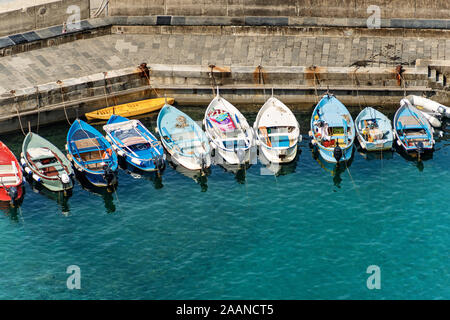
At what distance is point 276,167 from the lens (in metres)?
59.2

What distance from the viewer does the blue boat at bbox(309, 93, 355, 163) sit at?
59375mm

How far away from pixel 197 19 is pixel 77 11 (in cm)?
1032

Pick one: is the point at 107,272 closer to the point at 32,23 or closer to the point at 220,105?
the point at 220,105

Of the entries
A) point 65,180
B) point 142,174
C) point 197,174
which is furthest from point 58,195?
point 197,174

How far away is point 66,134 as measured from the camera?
64.0m

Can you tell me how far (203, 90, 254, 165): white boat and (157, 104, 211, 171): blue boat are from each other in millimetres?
887

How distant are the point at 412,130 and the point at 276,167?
11.1 meters

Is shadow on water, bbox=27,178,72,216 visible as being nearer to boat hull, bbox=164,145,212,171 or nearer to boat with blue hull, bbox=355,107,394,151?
boat hull, bbox=164,145,212,171

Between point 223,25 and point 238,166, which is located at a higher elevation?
point 223,25

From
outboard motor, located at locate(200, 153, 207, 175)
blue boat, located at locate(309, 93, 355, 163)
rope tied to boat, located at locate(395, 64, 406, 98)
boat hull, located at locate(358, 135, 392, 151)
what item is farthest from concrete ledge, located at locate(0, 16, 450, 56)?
outboard motor, located at locate(200, 153, 207, 175)

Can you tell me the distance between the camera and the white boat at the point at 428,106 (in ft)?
212

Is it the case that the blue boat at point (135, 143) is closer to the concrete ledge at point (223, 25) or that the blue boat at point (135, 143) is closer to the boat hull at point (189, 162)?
the boat hull at point (189, 162)

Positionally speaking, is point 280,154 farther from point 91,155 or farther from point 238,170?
point 91,155
